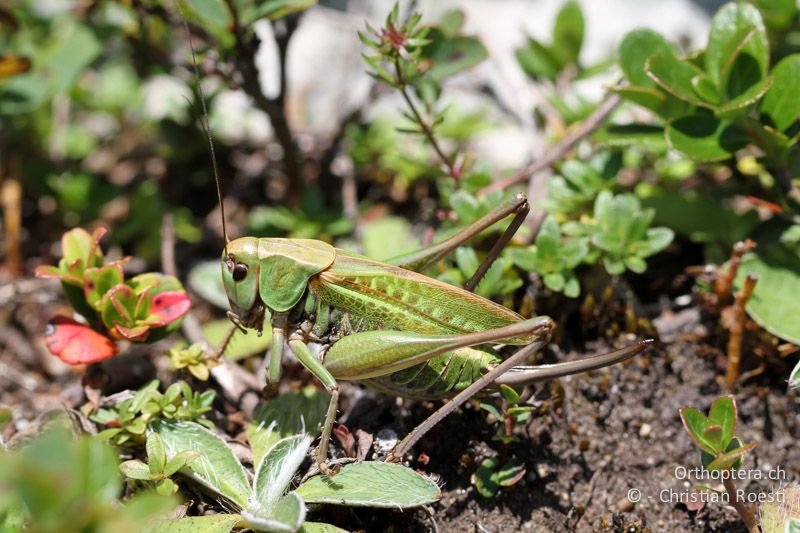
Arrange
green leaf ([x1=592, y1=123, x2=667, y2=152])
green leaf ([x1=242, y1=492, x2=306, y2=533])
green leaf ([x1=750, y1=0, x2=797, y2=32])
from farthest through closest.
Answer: green leaf ([x1=750, y1=0, x2=797, y2=32])
green leaf ([x1=592, y1=123, x2=667, y2=152])
green leaf ([x1=242, y1=492, x2=306, y2=533])

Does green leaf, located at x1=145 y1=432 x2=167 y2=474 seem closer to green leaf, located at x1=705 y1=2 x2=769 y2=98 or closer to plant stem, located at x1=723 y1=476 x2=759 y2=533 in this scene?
plant stem, located at x1=723 y1=476 x2=759 y2=533

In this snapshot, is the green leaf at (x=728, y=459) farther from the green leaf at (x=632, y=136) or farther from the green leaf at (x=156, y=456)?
the green leaf at (x=156, y=456)

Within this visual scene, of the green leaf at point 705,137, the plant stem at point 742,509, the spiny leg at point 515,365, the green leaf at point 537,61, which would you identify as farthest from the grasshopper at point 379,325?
Result: the green leaf at point 537,61

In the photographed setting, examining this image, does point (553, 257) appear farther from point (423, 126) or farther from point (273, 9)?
point (273, 9)

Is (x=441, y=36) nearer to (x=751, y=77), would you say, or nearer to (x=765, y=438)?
(x=751, y=77)

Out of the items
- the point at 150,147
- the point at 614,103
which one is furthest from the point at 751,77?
the point at 150,147

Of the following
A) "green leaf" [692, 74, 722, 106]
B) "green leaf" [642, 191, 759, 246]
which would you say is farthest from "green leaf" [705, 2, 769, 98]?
"green leaf" [642, 191, 759, 246]
